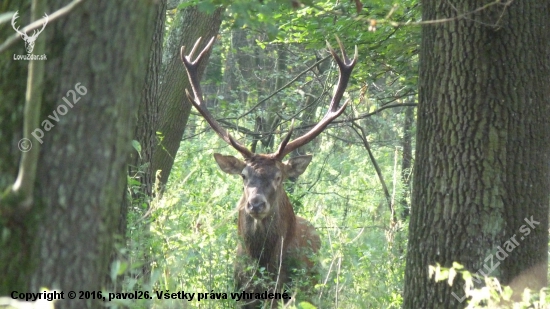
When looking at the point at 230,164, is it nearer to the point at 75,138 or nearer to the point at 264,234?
the point at 264,234

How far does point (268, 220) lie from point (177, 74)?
7.23ft

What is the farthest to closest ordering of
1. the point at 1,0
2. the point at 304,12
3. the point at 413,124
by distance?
the point at 413,124
the point at 304,12
the point at 1,0

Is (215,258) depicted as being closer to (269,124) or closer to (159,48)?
(159,48)

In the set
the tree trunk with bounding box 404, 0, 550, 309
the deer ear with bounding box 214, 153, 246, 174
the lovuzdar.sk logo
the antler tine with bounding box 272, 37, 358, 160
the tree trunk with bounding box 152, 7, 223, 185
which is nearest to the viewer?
the lovuzdar.sk logo

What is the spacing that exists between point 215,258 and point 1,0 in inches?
162

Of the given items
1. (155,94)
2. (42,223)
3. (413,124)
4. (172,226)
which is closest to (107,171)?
(42,223)

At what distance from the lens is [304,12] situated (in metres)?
8.28

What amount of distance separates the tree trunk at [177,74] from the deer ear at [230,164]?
62cm

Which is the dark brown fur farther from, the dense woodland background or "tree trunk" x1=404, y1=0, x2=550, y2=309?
"tree trunk" x1=404, y1=0, x2=550, y2=309

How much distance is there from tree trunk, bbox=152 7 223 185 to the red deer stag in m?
0.51

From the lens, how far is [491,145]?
507 centimetres

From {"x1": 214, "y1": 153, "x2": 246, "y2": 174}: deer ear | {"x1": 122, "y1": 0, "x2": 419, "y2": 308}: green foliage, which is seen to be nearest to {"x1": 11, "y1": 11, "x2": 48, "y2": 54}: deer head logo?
{"x1": 122, "y1": 0, "x2": 419, "y2": 308}: green foliage

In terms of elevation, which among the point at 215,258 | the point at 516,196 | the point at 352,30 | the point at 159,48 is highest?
the point at 352,30

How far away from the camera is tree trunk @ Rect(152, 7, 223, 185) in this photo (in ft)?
29.2
